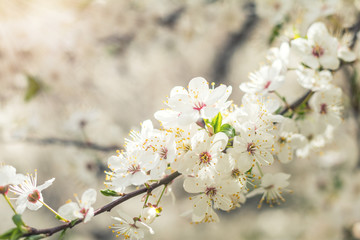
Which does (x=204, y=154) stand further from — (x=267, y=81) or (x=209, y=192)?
(x=267, y=81)

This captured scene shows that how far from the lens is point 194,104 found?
0.51 m

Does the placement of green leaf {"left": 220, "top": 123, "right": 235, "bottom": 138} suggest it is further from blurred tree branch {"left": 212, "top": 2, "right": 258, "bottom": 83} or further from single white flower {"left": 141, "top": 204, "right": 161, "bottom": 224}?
blurred tree branch {"left": 212, "top": 2, "right": 258, "bottom": 83}

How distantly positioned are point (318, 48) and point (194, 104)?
299 mm

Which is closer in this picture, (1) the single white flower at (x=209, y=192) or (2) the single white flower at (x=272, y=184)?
(1) the single white flower at (x=209, y=192)

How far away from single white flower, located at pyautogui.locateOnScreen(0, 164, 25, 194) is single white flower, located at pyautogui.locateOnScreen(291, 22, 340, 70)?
0.53 metres

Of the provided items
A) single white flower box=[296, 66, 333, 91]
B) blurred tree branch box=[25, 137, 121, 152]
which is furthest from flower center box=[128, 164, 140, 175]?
blurred tree branch box=[25, 137, 121, 152]

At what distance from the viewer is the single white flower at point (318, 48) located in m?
0.62

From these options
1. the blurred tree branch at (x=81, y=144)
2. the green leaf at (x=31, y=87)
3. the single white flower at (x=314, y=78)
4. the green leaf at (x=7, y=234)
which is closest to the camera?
the green leaf at (x=7, y=234)

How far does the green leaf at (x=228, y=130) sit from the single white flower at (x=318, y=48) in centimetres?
22

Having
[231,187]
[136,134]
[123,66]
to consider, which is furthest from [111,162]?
[123,66]

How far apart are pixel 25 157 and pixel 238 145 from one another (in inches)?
84.5

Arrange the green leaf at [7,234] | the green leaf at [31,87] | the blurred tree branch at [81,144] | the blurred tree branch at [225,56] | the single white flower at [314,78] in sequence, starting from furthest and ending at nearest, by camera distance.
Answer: the blurred tree branch at [225,56], the green leaf at [31,87], the blurred tree branch at [81,144], the single white flower at [314,78], the green leaf at [7,234]

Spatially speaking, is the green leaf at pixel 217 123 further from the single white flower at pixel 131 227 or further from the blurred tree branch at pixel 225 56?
the blurred tree branch at pixel 225 56

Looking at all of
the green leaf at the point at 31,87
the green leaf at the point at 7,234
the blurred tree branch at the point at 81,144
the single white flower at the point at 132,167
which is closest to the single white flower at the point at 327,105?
the single white flower at the point at 132,167
